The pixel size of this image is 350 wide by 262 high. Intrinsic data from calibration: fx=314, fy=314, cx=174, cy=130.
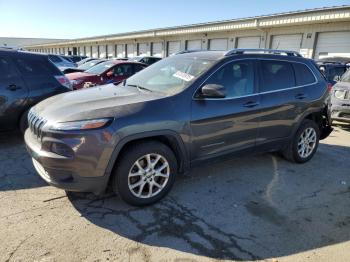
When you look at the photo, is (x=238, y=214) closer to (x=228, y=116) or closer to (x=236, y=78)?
(x=228, y=116)

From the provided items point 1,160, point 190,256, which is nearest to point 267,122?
point 190,256

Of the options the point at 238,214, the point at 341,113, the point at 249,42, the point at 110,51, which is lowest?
the point at 238,214

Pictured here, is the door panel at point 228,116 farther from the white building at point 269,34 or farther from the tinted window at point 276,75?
the white building at point 269,34

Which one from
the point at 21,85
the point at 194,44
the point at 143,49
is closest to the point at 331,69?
the point at 21,85

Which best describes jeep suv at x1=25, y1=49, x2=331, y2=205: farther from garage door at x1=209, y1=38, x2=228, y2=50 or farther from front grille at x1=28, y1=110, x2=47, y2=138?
garage door at x1=209, y1=38, x2=228, y2=50

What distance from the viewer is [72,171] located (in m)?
3.11

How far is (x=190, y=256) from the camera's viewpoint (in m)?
2.78

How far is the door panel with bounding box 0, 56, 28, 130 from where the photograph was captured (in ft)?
17.6

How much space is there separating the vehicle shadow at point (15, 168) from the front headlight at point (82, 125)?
1.29 meters

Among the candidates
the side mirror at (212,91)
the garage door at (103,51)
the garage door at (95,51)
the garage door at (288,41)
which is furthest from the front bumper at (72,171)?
the garage door at (95,51)

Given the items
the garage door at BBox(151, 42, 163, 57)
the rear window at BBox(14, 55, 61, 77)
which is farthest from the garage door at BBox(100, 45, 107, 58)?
the rear window at BBox(14, 55, 61, 77)

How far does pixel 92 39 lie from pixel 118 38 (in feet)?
27.7

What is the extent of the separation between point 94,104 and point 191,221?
1.64 metres

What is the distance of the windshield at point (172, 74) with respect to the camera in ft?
12.7
